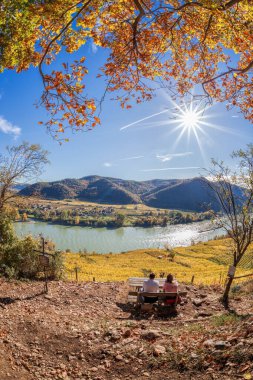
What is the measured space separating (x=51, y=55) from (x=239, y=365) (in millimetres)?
7819

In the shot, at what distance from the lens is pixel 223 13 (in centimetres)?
625

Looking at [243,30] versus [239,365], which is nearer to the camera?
[239,365]

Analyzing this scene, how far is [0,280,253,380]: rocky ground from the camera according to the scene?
6305mm

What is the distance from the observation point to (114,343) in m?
8.45

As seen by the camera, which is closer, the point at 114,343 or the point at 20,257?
the point at 114,343

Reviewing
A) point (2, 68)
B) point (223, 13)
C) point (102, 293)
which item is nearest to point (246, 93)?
point (223, 13)

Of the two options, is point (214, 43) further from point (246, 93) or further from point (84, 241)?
point (84, 241)

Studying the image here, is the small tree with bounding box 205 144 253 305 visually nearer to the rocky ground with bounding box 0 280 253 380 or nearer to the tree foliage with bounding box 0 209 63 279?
the rocky ground with bounding box 0 280 253 380

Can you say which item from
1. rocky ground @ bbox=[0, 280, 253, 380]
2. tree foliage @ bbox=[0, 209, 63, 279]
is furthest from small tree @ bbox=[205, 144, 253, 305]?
tree foliage @ bbox=[0, 209, 63, 279]

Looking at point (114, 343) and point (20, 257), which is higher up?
point (20, 257)

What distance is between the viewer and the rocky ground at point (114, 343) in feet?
20.7

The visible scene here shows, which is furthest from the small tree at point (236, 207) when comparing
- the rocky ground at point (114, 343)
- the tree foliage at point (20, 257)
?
the tree foliage at point (20, 257)

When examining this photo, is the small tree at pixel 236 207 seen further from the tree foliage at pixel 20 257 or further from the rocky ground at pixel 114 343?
the tree foliage at pixel 20 257

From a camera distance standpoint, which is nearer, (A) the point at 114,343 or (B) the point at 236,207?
(A) the point at 114,343
